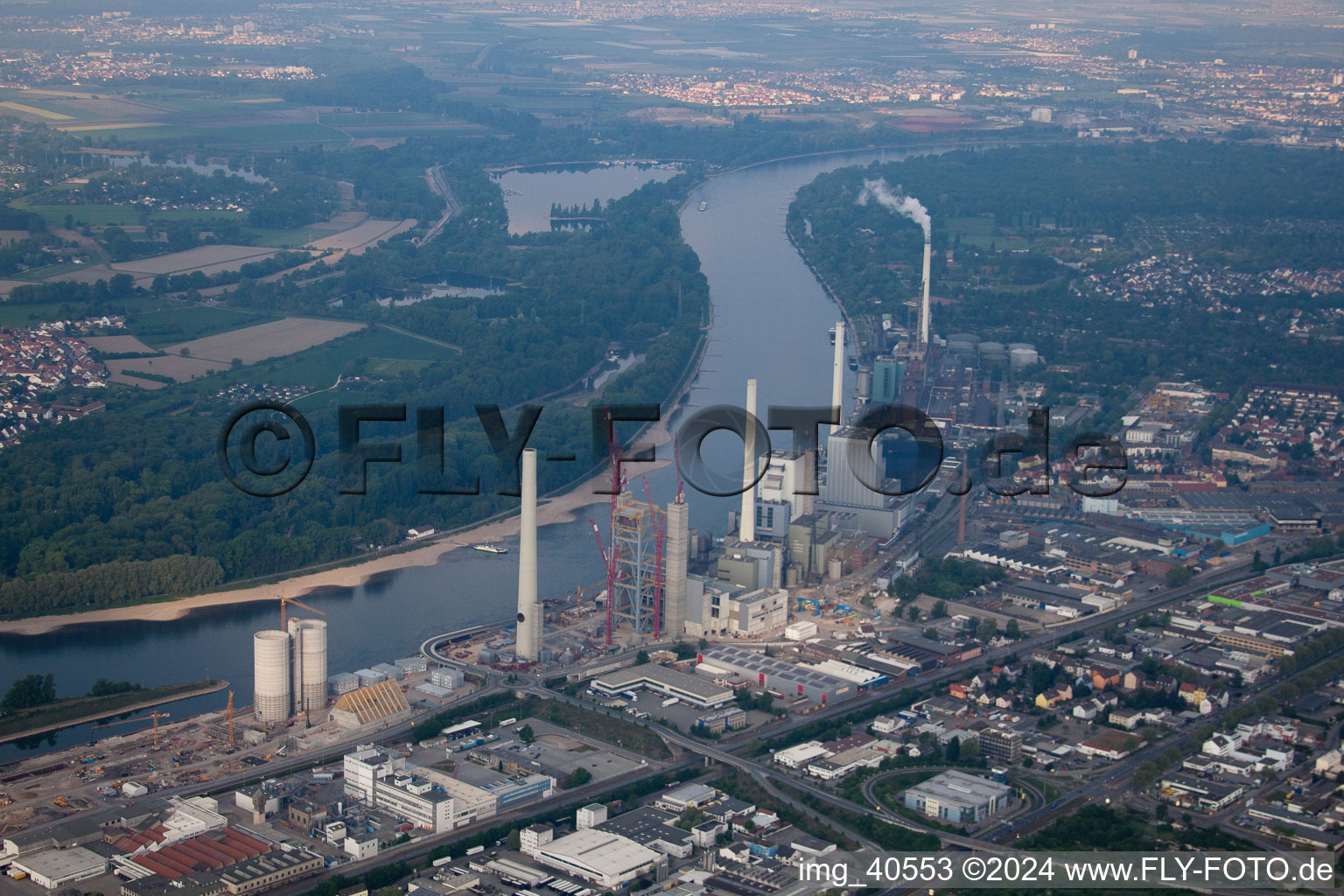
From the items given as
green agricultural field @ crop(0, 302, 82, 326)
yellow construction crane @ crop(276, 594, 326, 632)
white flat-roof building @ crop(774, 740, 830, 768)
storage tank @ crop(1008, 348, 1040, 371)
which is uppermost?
green agricultural field @ crop(0, 302, 82, 326)

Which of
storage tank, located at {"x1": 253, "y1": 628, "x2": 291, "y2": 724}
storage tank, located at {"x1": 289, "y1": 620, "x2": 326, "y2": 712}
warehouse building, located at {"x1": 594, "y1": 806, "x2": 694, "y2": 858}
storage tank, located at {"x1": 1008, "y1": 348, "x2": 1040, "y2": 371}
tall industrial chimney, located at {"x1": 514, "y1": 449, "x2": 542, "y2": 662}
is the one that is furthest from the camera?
storage tank, located at {"x1": 1008, "y1": 348, "x2": 1040, "y2": 371}

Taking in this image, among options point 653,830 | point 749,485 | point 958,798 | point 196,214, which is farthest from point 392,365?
point 958,798

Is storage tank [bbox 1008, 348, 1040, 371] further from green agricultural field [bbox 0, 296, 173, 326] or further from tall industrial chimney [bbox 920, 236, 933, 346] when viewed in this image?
green agricultural field [bbox 0, 296, 173, 326]

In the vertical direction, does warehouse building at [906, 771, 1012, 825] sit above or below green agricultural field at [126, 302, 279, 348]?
below

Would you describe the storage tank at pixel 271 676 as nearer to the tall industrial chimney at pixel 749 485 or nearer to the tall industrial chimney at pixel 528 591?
the tall industrial chimney at pixel 528 591

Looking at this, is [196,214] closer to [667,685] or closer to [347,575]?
[347,575]

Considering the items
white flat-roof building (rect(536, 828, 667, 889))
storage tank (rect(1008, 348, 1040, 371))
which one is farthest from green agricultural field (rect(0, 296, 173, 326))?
white flat-roof building (rect(536, 828, 667, 889))

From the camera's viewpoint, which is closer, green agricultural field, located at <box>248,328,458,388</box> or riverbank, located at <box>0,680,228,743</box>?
riverbank, located at <box>0,680,228,743</box>

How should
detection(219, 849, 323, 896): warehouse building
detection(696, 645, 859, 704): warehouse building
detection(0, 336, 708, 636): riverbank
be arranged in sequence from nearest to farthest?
detection(219, 849, 323, 896): warehouse building → detection(696, 645, 859, 704): warehouse building → detection(0, 336, 708, 636): riverbank
